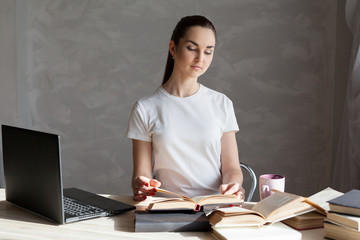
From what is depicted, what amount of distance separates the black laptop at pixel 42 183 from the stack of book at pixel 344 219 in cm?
66

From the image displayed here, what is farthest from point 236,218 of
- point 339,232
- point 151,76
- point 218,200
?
point 151,76

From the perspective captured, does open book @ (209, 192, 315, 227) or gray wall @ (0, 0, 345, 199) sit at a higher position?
gray wall @ (0, 0, 345, 199)

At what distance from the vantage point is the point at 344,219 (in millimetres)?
1364

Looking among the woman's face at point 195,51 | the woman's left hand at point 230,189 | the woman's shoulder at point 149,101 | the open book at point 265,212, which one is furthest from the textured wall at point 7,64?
the open book at point 265,212

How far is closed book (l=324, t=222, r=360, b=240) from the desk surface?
0.12 feet

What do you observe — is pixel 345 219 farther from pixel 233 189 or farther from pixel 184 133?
pixel 184 133

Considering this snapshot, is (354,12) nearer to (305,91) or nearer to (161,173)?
(305,91)

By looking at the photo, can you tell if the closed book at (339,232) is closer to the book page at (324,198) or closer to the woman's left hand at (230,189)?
the book page at (324,198)

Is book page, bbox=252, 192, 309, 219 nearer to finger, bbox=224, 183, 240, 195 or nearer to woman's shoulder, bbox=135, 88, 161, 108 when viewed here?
finger, bbox=224, 183, 240, 195

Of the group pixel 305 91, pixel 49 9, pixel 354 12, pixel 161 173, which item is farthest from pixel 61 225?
pixel 49 9

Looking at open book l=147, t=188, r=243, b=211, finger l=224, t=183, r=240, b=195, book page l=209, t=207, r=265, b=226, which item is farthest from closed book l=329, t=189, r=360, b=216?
finger l=224, t=183, r=240, b=195

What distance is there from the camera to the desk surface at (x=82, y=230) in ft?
4.69

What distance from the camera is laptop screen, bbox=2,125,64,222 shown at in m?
1.48

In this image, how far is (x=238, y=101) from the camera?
3.42 m
